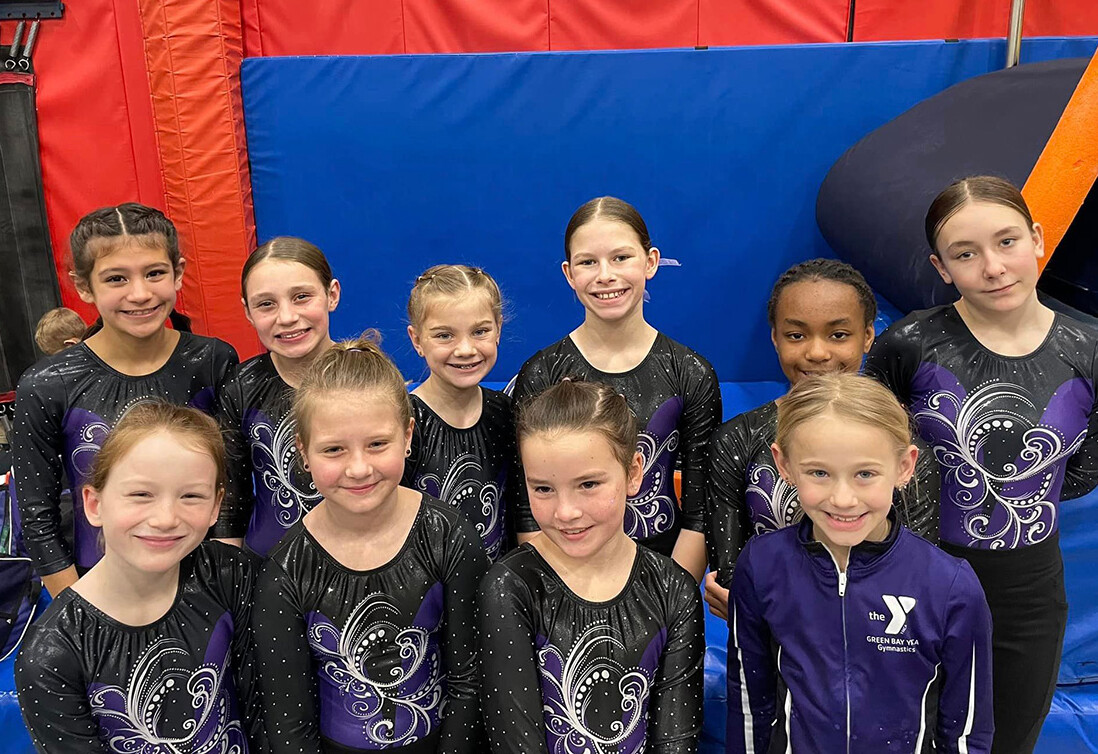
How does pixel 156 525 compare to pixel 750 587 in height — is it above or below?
below

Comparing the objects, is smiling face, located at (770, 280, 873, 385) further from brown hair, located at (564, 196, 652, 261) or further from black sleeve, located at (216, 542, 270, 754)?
black sleeve, located at (216, 542, 270, 754)

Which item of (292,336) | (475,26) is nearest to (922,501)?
(292,336)

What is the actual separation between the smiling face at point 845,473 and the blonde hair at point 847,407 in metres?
0.01

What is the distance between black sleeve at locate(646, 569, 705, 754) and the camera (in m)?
1.60

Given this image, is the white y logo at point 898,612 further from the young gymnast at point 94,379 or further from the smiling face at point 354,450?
the young gymnast at point 94,379

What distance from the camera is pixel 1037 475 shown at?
6.20 feet

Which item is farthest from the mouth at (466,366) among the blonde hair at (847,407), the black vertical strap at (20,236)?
the black vertical strap at (20,236)

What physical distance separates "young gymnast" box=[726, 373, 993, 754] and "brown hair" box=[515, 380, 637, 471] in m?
0.29

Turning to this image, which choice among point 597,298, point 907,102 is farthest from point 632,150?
point 597,298

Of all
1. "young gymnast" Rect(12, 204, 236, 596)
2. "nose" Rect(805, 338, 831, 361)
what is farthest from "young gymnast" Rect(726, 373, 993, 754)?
"young gymnast" Rect(12, 204, 236, 596)

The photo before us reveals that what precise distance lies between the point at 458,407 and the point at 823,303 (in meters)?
0.89

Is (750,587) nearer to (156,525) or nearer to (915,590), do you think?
(915,590)

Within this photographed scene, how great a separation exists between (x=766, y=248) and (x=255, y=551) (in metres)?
2.94

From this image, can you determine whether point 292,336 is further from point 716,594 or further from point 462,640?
point 716,594
